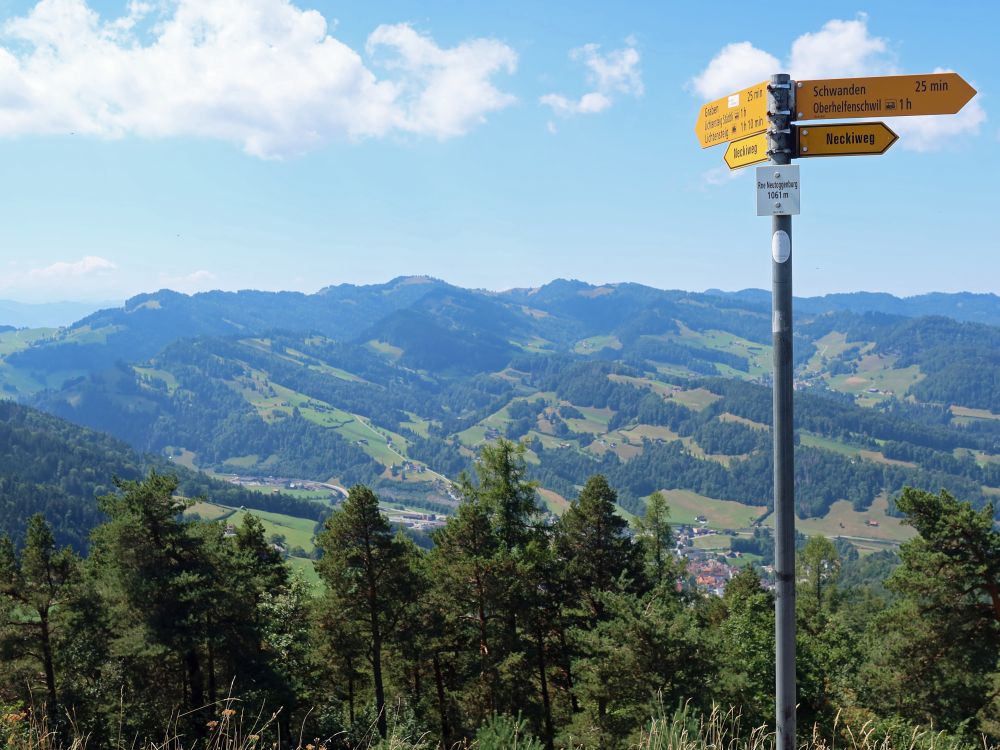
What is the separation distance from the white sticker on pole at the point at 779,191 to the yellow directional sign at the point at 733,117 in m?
0.41

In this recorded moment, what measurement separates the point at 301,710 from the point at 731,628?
17247 mm

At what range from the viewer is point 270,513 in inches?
7525

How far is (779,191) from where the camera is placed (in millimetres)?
5023

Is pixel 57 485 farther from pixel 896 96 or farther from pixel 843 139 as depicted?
pixel 896 96

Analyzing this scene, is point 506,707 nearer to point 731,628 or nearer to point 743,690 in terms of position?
point 743,690

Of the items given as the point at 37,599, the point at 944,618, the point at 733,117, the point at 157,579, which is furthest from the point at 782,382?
the point at 37,599

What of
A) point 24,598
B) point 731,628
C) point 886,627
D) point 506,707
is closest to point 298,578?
point 24,598

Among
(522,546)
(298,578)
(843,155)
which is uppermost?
(843,155)

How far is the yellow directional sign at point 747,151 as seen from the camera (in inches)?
205

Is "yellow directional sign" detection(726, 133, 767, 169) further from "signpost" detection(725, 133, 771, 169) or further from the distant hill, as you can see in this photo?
the distant hill

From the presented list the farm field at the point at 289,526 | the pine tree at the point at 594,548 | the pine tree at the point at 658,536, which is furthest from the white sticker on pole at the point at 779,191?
the farm field at the point at 289,526

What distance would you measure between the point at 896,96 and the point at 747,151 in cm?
125

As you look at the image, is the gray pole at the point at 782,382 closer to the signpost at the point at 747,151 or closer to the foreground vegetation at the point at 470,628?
the signpost at the point at 747,151

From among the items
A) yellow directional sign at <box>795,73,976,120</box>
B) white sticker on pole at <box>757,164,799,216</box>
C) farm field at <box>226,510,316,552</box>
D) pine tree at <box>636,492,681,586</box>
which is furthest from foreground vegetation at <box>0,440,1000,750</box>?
farm field at <box>226,510,316,552</box>
